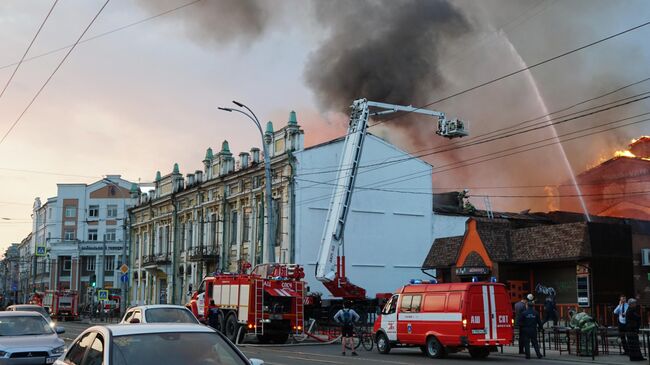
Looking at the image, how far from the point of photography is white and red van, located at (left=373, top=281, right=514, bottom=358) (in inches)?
818

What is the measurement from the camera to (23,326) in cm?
1445

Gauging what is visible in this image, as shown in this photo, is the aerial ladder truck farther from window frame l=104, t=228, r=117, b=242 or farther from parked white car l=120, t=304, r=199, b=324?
window frame l=104, t=228, r=117, b=242

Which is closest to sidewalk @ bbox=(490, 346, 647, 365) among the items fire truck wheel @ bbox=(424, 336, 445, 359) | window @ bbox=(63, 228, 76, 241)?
fire truck wheel @ bbox=(424, 336, 445, 359)

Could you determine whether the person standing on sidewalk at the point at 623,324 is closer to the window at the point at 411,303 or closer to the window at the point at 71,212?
the window at the point at 411,303

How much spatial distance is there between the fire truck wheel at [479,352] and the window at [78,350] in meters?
Result: 15.7

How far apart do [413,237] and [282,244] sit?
8.53 meters

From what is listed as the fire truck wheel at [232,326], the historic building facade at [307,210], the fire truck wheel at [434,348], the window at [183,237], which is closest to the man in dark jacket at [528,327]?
the fire truck wheel at [434,348]

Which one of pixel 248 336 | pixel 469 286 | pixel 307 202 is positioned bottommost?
pixel 248 336

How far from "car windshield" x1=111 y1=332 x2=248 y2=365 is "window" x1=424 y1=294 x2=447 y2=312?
15355 mm

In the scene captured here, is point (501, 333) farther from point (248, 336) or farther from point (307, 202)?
point (307, 202)

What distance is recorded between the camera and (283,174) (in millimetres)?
42781

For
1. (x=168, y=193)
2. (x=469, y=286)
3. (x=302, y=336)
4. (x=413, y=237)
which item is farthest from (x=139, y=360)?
(x=168, y=193)

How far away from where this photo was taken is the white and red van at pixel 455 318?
2077cm

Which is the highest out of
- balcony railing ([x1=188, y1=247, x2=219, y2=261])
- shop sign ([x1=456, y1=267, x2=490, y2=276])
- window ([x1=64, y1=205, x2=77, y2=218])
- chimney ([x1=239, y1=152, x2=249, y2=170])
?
window ([x1=64, y1=205, x2=77, y2=218])
